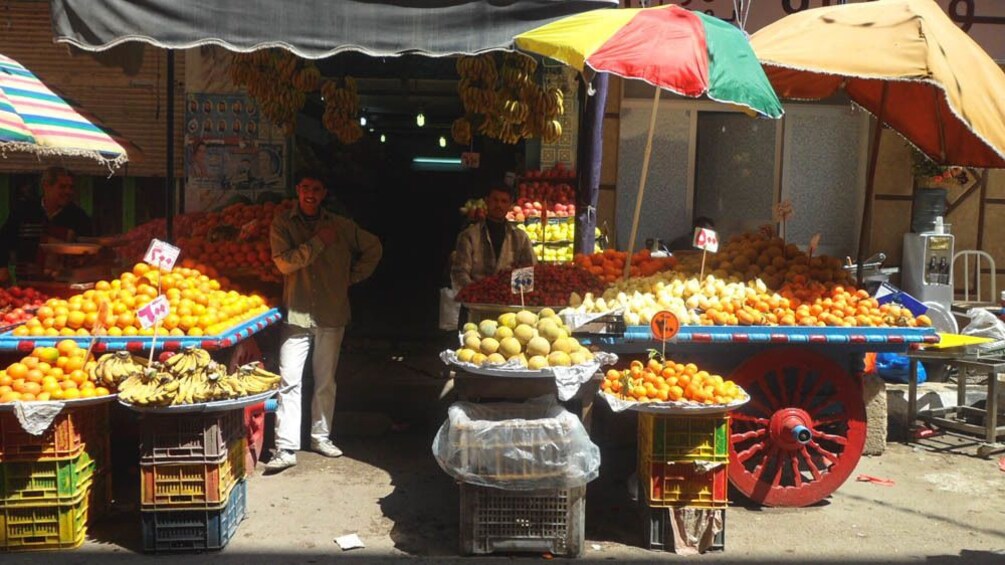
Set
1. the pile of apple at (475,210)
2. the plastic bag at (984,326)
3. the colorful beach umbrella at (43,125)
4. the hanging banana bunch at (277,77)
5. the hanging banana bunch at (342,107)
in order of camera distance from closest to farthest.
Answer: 1. the colorful beach umbrella at (43,125)
2. the hanging banana bunch at (277,77)
3. the pile of apple at (475,210)
4. the hanging banana bunch at (342,107)
5. the plastic bag at (984,326)

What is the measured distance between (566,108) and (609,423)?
4268mm

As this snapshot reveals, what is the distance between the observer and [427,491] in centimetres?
616

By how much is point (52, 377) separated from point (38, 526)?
0.83 metres

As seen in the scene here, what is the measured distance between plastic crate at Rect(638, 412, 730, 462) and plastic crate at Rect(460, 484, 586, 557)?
543mm

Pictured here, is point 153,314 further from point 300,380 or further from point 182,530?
point 300,380

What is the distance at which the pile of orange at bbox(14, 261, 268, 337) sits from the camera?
5.66 meters

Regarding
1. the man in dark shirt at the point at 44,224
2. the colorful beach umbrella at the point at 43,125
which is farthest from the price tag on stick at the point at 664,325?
the man in dark shirt at the point at 44,224

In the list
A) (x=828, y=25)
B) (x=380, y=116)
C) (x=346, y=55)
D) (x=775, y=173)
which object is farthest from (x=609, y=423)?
(x=380, y=116)

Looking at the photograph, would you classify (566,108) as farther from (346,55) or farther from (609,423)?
(609,423)

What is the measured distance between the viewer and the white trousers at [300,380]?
6.63m

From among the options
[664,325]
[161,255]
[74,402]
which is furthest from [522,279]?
[74,402]

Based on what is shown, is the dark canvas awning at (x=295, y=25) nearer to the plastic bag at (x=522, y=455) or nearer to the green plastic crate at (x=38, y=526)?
the plastic bag at (x=522, y=455)

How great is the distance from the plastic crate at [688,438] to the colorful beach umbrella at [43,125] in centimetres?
411

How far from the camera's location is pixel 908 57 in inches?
236
